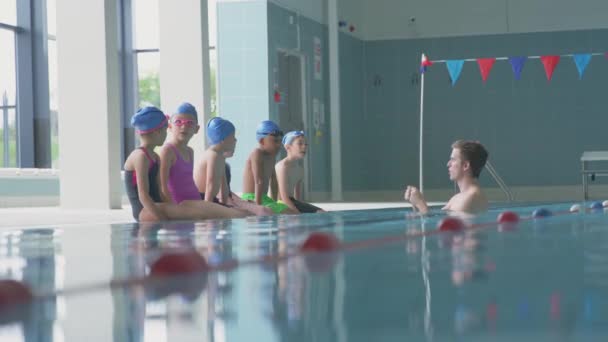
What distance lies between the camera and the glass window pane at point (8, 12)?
16391mm

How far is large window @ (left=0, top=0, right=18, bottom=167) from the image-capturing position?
16.3 meters

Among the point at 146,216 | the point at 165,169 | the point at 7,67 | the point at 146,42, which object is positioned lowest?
the point at 146,216

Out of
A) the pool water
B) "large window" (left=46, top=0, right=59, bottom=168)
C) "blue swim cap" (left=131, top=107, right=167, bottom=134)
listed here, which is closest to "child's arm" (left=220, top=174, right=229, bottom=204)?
"blue swim cap" (left=131, top=107, right=167, bottom=134)

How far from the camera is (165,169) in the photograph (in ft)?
27.2

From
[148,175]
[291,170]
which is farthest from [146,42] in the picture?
[148,175]

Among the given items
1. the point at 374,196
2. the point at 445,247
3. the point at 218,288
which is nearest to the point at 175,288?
the point at 218,288

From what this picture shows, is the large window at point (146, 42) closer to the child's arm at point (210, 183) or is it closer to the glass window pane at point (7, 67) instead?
the glass window pane at point (7, 67)

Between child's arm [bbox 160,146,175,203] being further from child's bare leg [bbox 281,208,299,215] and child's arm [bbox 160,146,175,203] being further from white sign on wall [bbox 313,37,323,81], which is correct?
white sign on wall [bbox 313,37,323,81]

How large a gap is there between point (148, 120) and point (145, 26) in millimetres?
11617

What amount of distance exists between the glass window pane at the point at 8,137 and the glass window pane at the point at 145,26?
341cm

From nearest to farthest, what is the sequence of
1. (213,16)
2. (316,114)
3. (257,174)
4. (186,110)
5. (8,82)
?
(186,110) < (257,174) < (213,16) < (8,82) < (316,114)

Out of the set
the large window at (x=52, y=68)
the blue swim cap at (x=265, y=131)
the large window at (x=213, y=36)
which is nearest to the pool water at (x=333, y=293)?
the blue swim cap at (x=265, y=131)

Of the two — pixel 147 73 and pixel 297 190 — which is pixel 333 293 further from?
pixel 147 73

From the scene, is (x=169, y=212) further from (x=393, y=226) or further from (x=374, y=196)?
(x=374, y=196)
